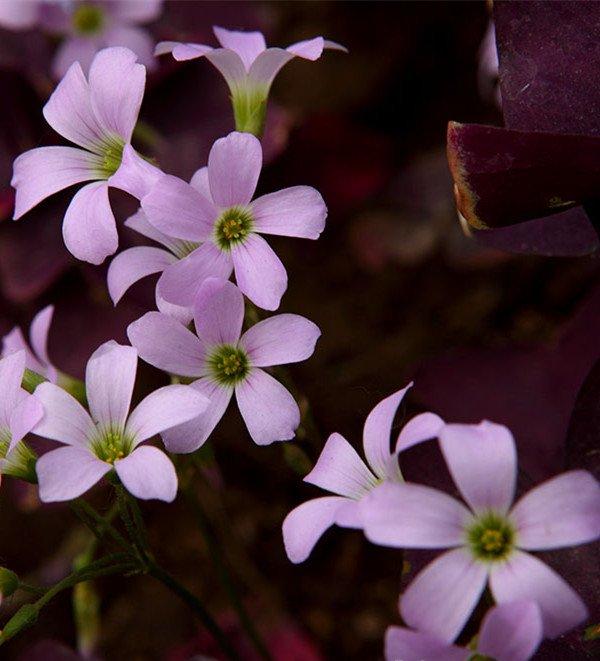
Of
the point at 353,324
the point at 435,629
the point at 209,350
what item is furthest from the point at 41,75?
the point at 435,629

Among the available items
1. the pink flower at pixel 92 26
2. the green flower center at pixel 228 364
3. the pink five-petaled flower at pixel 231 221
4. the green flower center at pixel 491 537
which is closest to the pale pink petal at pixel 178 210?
the pink five-petaled flower at pixel 231 221

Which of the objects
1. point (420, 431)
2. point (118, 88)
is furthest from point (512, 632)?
point (118, 88)

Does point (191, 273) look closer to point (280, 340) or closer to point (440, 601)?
point (280, 340)

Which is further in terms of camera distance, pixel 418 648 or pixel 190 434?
pixel 190 434

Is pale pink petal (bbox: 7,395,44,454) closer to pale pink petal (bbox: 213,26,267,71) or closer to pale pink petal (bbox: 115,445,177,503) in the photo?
pale pink petal (bbox: 115,445,177,503)

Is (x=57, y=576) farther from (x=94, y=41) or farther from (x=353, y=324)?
(x=94, y=41)

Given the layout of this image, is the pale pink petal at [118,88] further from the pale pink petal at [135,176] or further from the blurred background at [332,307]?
the blurred background at [332,307]
